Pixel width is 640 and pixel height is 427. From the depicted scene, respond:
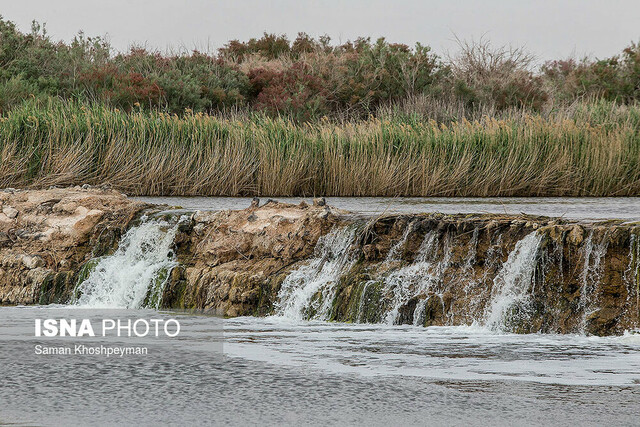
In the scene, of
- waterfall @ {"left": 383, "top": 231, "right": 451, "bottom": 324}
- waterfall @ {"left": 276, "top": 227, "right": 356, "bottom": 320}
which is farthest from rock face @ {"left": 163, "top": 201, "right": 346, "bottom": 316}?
waterfall @ {"left": 383, "top": 231, "right": 451, "bottom": 324}

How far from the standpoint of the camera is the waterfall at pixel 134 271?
9.84m

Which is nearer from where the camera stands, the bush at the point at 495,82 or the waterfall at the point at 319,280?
the waterfall at the point at 319,280

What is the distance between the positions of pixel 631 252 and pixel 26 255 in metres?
6.76

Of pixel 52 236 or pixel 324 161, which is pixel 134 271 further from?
pixel 324 161

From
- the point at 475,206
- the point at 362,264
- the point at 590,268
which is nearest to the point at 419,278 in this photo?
the point at 362,264

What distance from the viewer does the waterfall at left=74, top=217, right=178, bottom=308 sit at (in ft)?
32.3

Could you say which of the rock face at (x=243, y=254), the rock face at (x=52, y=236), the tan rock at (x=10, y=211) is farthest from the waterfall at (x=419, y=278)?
the tan rock at (x=10, y=211)

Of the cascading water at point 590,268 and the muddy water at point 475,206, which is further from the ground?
the muddy water at point 475,206

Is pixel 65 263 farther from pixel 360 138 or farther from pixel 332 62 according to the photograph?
pixel 332 62

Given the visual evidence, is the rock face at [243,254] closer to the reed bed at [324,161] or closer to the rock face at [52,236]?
the rock face at [52,236]

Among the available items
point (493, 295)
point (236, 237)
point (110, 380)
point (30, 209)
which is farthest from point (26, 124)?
point (110, 380)

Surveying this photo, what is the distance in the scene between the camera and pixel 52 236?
11.2 m

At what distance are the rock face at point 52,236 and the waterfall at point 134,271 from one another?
27cm

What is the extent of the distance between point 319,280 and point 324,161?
10.0 meters
